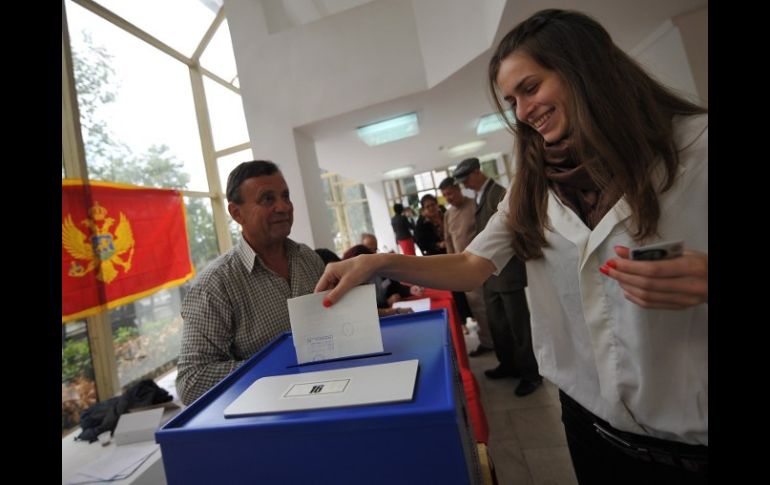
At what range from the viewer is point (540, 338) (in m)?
0.84

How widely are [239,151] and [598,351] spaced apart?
4.71m

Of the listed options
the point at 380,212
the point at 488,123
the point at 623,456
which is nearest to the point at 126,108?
the point at 623,456

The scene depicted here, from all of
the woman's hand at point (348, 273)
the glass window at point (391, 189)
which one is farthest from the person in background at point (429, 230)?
the glass window at point (391, 189)

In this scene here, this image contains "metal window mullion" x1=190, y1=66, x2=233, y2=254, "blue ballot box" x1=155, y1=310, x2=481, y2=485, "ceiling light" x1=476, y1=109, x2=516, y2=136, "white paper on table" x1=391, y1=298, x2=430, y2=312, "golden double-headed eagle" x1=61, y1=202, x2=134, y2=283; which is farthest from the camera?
"ceiling light" x1=476, y1=109, x2=516, y2=136

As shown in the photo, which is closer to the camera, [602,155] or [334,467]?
[334,467]

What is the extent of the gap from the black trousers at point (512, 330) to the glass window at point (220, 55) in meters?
4.27

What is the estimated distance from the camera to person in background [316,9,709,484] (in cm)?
57

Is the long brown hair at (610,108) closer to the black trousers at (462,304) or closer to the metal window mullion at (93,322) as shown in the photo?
the black trousers at (462,304)

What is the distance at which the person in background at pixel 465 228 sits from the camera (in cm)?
303

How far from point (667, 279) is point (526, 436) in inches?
75.4

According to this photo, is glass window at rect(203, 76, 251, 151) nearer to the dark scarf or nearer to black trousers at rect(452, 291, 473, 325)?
black trousers at rect(452, 291, 473, 325)

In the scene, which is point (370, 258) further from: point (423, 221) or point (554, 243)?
point (423, 221)

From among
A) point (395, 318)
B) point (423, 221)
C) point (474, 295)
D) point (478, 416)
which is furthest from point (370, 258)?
point (423, 221)

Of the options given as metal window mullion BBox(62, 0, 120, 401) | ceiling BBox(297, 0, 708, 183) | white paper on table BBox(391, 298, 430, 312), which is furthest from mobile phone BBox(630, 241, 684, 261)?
metal window mullion BBox(62, 0, 120, 401)
